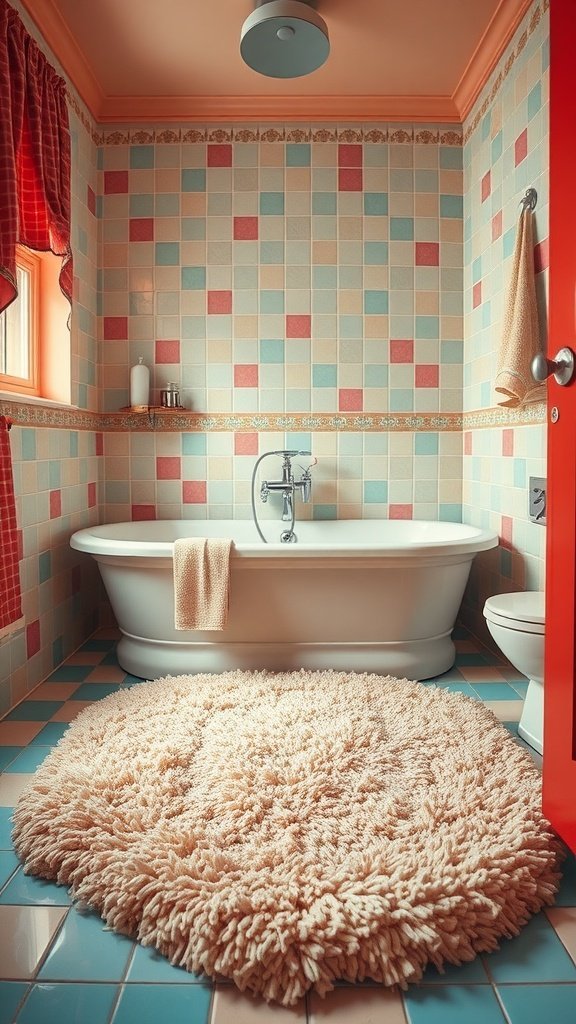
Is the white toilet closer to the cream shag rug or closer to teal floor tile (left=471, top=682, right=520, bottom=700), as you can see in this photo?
the cream shag rug

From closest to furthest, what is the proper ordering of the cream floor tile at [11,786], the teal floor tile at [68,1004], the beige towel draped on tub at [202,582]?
1. the teal floor tile at [68,1004]
2. the cream floor tile at [11,786]
3. the beige towel draped on tub at [202,582]

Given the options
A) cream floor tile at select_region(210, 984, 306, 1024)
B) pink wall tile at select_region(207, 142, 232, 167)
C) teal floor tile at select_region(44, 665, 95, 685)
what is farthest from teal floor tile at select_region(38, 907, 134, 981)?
pink wall tile at select_region(207, 142, 232, 167)

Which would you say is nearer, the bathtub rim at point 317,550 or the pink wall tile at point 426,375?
the bathtub rim at point 317,550

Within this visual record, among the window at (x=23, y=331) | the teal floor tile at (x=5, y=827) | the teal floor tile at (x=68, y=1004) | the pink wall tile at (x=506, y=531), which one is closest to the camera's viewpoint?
the teal floor tile at (x=68, y=1004)

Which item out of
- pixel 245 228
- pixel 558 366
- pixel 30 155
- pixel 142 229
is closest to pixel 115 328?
pixel 142 229

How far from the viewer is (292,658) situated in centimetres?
277

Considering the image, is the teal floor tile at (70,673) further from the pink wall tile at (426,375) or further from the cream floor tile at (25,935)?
the pink wall tile at (426,375)

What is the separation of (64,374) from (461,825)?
97.0 inches

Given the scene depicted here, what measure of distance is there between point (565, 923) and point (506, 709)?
109 cm

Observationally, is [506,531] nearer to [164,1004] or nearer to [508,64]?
[508,64]

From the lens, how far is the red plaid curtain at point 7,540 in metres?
2.20

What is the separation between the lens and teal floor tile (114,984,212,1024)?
116 cm

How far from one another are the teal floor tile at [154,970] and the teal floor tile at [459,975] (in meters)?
0.40

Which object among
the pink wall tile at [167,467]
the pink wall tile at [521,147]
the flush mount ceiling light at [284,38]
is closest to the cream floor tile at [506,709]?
the pink wall tile at [167,467]
